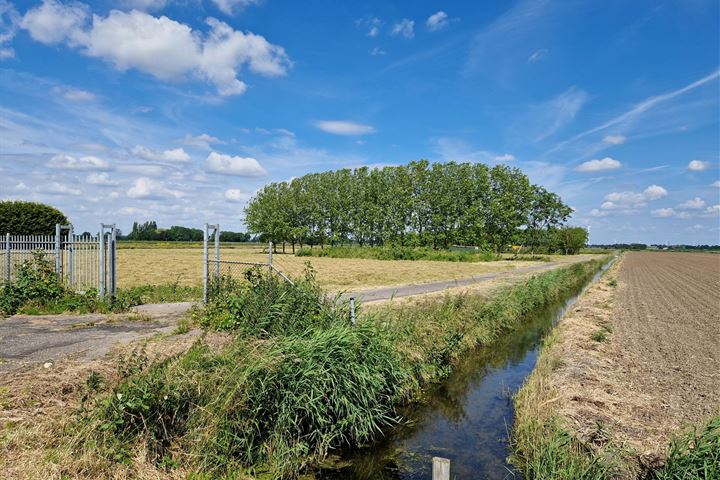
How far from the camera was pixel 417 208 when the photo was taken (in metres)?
68.9

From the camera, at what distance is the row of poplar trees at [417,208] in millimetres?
67269

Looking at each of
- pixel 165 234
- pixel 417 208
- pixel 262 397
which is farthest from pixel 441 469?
pixel 165 234

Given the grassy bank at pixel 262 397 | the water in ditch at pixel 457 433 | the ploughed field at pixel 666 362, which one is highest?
the grassy bank at pixel 262 397

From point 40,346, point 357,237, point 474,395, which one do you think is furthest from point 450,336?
point 357,237

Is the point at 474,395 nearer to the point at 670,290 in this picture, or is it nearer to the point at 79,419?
the point at 79,419

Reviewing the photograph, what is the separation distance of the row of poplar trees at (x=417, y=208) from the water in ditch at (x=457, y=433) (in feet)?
185

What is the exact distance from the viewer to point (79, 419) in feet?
17.3

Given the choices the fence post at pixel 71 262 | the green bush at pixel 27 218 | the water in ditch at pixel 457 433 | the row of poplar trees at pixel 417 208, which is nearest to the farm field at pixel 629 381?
the water in ditch at pixel 457 433

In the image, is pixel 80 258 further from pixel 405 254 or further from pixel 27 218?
pixel 405 254

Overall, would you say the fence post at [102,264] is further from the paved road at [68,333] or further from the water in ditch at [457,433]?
the water in ditch at [457,433]

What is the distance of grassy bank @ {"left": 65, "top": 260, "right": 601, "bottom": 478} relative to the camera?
17.4 ft

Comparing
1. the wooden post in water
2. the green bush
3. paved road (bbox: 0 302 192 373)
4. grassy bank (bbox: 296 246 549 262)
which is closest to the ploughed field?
the wooden post in water

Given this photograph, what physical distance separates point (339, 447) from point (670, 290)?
2855 centimetres

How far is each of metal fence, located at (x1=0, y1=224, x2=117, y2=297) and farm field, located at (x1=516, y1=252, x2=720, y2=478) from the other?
12126 mm
